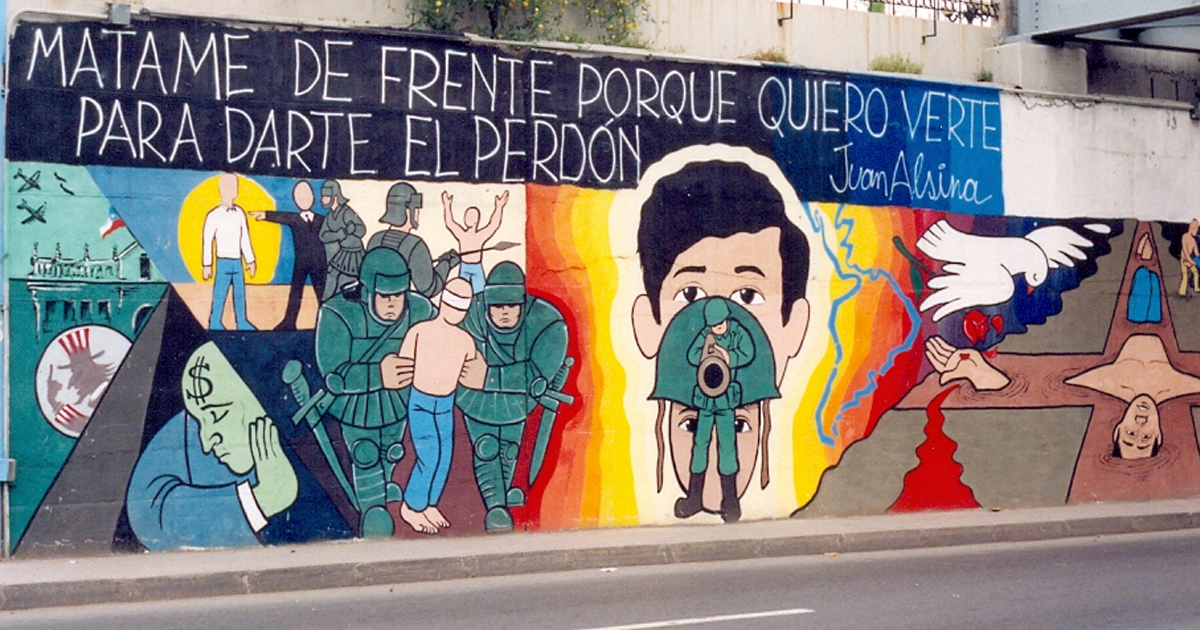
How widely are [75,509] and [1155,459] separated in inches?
461

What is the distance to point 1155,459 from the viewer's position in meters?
14.7

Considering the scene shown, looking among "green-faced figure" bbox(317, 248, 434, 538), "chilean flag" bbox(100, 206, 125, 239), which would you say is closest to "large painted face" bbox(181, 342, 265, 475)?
"green-faced figure" bbox(317, 248, 434, 538)

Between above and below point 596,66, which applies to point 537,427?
below

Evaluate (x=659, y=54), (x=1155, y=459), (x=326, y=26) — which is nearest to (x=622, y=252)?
(x=659, y=54)

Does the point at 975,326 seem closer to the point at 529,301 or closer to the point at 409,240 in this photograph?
the point at 529,301

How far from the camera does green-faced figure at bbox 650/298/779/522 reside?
12.4 m

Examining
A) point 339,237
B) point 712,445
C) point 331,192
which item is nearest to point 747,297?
point 712,445

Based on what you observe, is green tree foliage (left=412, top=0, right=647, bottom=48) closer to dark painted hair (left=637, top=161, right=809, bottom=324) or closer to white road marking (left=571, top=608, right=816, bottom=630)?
dark painted hair (left=637, top=161, right=809, bottom=324)

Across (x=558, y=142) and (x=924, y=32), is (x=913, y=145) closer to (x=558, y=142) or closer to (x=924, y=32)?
(x=924, y=32)

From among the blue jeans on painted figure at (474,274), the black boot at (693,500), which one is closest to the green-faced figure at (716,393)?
the black boot at (693,500)

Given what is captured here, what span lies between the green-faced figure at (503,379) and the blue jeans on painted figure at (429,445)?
0.19 m

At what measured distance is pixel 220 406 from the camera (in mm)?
10711

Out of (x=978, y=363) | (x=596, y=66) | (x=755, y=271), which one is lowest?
(x=978, y=363)

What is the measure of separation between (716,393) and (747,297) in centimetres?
103
